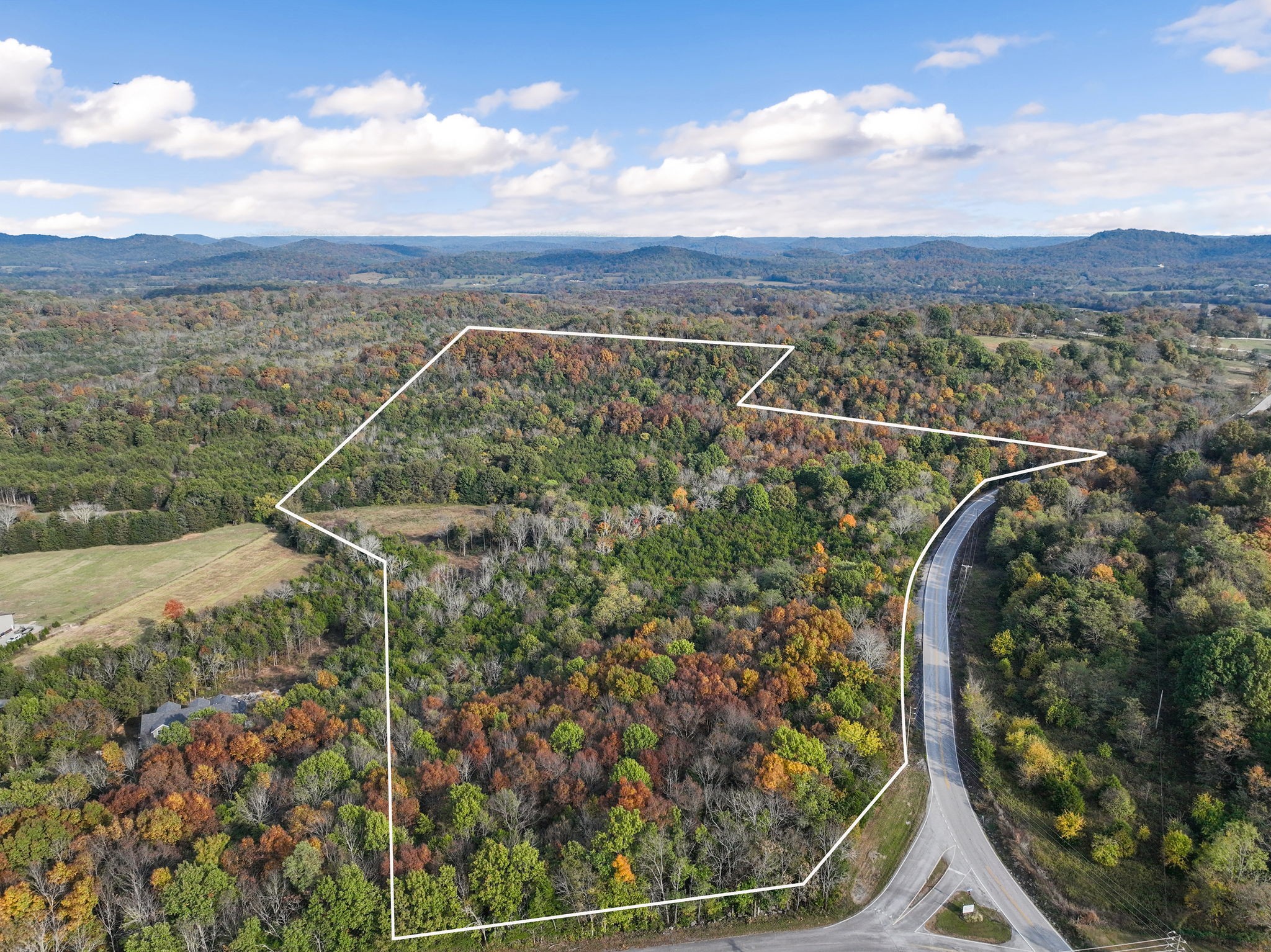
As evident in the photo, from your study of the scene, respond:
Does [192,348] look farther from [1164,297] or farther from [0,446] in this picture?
[1164,297]

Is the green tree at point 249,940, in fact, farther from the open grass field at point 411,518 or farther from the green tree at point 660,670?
the open grass field at point 411,518

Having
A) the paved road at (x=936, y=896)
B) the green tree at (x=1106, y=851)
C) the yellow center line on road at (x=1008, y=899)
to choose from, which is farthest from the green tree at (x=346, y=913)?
the green tree at (x=1106, y=851)

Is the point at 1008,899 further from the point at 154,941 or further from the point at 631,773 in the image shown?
the point at 154,941

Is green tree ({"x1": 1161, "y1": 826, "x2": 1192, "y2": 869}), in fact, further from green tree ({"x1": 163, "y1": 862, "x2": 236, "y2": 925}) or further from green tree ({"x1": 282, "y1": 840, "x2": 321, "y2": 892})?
green tree ({"x1": 163, "y1": 862, "x2": 236, "y2": 925})

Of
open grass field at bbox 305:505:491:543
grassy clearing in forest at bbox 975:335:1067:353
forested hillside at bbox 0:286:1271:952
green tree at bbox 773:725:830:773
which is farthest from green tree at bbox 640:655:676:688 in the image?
grassy clearing in forest at bbox 975:335:1067:353

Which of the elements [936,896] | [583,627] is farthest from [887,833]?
[583,627]
